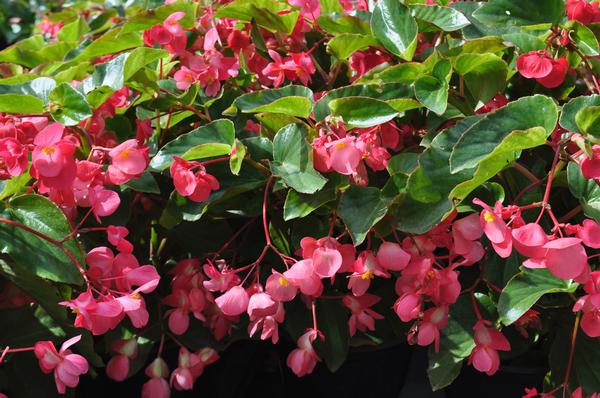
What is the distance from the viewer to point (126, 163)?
75 centimetres

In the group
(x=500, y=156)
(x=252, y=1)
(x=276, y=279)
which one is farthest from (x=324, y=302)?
(x=252, y=1)

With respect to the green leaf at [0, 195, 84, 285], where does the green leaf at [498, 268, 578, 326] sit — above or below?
below

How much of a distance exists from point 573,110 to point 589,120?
0.05m

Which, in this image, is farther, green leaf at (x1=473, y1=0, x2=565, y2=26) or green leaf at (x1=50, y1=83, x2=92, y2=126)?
green leaf at (x1=473, y1=0, x2=565, y2=26)

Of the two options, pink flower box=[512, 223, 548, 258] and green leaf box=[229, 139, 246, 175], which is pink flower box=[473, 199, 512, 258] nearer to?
pink flower box=[512, 223, 548, 258]

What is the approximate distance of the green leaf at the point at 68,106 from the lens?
799 millimetres

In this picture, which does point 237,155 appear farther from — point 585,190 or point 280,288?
point 585,190

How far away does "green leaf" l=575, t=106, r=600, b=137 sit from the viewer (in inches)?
27.4

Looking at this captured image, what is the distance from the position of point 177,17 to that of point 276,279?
0.37 m

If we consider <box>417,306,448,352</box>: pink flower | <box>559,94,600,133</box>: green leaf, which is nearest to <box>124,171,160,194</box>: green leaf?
<box>417,306,448,352</box>: pink flower

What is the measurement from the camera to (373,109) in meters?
0.78

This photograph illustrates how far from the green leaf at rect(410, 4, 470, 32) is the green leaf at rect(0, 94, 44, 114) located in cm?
45

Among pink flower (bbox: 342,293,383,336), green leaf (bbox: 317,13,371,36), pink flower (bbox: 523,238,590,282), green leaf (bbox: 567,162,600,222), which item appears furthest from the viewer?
green leaf (bbox: 317,13,371,36)

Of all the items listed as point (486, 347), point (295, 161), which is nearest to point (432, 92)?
point (295, 161)
